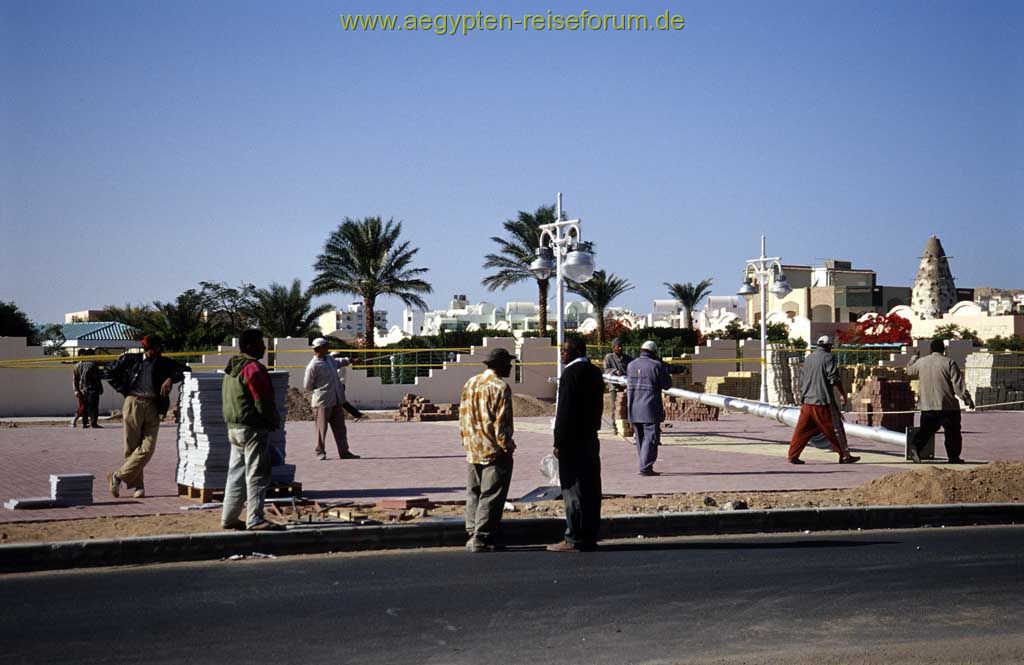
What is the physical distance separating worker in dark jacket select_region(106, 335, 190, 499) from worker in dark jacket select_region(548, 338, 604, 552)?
4.58 metres

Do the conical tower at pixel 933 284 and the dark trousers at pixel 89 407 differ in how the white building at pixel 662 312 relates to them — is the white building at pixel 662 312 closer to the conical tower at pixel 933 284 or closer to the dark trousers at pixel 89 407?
the conical tower at pixel 933 284

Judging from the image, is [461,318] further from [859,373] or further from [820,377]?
[820,377]

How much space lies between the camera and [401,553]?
29.6 feet

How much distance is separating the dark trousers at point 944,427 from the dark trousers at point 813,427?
3.46 ft

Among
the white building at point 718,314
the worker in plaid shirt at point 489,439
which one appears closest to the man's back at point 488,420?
the worker in plaid shirt at point 489,439

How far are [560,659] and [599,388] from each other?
3.70 metres

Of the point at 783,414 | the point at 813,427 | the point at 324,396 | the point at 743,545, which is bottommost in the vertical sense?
the point at 743,545

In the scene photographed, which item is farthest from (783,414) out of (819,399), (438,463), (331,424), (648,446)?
(331,424)

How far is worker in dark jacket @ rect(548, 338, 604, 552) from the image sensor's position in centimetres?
887

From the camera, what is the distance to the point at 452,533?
9445 mm

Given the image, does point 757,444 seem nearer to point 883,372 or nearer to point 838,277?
point 883,372

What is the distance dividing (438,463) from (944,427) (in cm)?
684

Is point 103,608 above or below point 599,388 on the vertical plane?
below

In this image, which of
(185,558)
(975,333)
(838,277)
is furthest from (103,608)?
(838,277)
